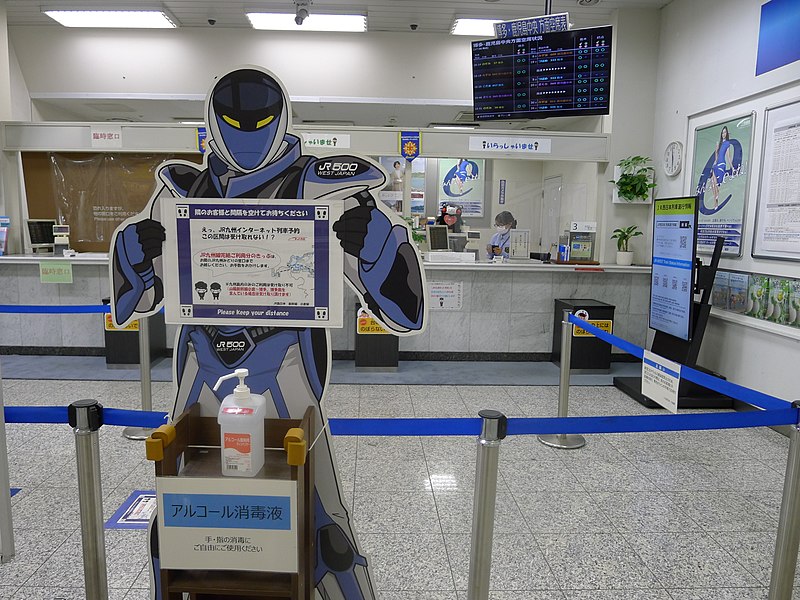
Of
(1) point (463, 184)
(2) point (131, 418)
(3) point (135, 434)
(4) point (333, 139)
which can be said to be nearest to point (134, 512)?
(3) point (135, 434)

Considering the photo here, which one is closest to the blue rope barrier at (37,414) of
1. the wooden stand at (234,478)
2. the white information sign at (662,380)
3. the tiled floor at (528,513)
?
the wooden stand at (234,478)

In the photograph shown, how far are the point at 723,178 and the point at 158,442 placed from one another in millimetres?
4834

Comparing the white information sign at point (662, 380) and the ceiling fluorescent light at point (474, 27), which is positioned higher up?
the ceiling fluorescent light at point (474, 27)

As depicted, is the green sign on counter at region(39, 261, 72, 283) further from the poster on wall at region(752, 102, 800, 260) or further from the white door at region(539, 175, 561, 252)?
the white door at region(539, 175, 561, 252)

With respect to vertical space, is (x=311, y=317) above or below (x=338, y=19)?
below

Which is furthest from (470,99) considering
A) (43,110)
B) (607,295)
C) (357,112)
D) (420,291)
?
(420,291)

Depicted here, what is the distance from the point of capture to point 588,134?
5.66 metres

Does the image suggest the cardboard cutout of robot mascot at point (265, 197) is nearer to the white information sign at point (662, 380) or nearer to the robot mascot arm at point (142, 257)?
the robot mascot arm at point (142, 257)

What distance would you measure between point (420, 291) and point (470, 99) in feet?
18.9

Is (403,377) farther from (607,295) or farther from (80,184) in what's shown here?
(80,184)

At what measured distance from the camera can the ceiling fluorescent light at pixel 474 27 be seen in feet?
20.0

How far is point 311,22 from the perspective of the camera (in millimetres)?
6176

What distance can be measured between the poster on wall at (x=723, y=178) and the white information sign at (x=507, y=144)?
1.38 metres

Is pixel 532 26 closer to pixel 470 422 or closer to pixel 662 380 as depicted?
pixel 662 380
